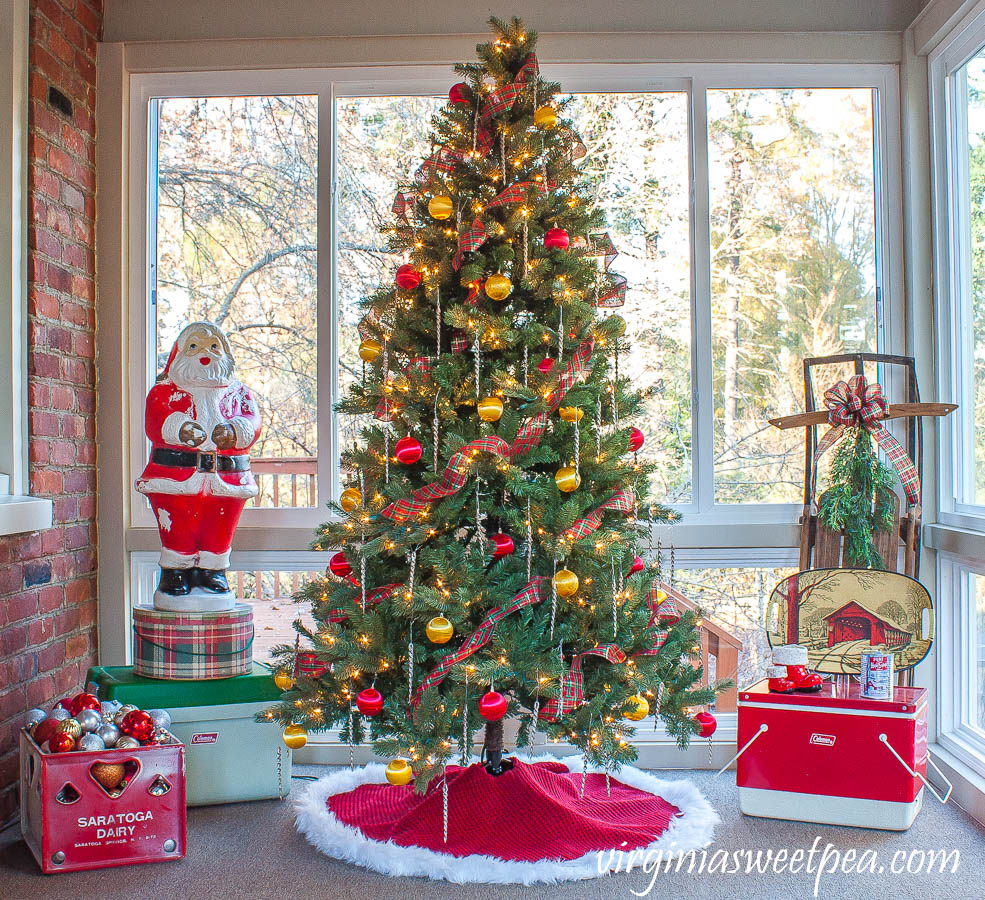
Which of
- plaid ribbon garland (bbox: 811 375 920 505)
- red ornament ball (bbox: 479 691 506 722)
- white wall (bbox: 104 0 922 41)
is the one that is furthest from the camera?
white wall (bbox: 104 0 922 41)

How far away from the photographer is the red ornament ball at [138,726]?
2277mm

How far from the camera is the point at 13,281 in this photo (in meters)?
2.58

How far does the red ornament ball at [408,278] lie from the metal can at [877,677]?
65.2 inches

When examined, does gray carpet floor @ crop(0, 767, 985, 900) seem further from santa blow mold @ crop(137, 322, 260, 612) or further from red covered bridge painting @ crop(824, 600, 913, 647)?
santa blow mold @ crop(137, 322, 260, 612)

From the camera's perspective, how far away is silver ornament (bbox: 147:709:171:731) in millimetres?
2402

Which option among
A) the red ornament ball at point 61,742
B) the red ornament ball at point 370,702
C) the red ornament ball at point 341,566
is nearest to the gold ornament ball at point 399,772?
the red ornament ball at point 370,702

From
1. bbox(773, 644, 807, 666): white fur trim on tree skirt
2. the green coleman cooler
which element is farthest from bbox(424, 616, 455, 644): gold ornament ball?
bbox(773, 644, 807, 666): white fur trim on tree skirt

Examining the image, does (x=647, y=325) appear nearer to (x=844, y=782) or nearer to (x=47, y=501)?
(x=844, y=782)

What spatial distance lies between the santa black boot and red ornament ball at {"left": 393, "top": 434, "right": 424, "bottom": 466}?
1.27 m

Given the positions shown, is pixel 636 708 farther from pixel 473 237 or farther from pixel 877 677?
pixel 473 237

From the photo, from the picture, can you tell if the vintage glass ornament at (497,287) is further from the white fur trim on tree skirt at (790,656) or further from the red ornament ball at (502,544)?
the white fur trim on tree skirt at (790,656)

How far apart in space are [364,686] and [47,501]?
3.77 feet

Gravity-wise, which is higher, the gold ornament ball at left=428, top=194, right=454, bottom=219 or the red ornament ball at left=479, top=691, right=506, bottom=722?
the gold ornament ball at left=428, top=194, right=454, bottom=219

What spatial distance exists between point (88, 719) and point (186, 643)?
384 millimetres
